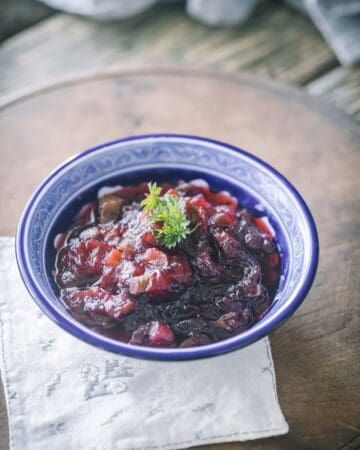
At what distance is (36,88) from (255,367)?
2.05 m

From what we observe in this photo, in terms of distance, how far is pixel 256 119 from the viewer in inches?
135

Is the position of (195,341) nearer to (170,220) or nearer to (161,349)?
(161,349)

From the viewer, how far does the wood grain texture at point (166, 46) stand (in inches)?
167

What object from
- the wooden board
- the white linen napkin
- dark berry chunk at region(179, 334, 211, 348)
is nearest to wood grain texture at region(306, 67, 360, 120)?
the wooden board

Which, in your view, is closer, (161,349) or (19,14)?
(161,349)

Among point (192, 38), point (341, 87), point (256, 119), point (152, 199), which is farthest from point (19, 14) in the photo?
point (152, 199)

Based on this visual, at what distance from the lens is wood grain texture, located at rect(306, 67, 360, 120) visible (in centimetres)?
396

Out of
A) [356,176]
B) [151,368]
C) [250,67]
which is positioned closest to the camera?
[151,368]

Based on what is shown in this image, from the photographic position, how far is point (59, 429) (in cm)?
219

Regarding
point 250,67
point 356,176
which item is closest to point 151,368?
point 356,176

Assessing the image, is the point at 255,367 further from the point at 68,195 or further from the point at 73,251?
the point at 68,195

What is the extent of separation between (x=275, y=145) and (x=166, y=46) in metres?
1.56

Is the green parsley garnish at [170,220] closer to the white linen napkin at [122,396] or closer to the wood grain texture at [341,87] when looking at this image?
the white linen napkin at [122,396]

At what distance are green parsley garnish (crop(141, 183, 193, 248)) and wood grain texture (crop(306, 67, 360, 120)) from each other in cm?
189
